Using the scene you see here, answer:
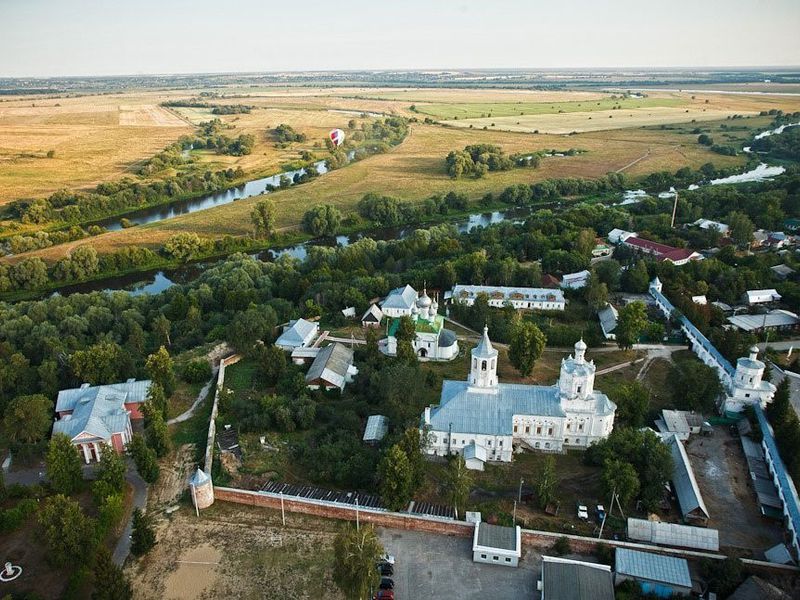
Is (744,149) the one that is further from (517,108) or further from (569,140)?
(517,108)

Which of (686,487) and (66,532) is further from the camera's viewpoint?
(686,487)

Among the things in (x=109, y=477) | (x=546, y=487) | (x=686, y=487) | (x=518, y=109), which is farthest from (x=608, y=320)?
(x=518, y=109)

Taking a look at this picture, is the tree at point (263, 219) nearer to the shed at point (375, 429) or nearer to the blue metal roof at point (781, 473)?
the shed at point (375, 429)

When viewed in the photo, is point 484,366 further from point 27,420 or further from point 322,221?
point 322,221

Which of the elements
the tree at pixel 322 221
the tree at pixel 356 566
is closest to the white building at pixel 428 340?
the tree at pixel 356 566

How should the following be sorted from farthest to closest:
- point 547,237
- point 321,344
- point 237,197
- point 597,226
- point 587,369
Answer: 1. point 237,197
2. point 597,226
3. point 547,237
4. point 321,344
5. point 587,369

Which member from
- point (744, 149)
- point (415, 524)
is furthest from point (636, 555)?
point (744, 149)
